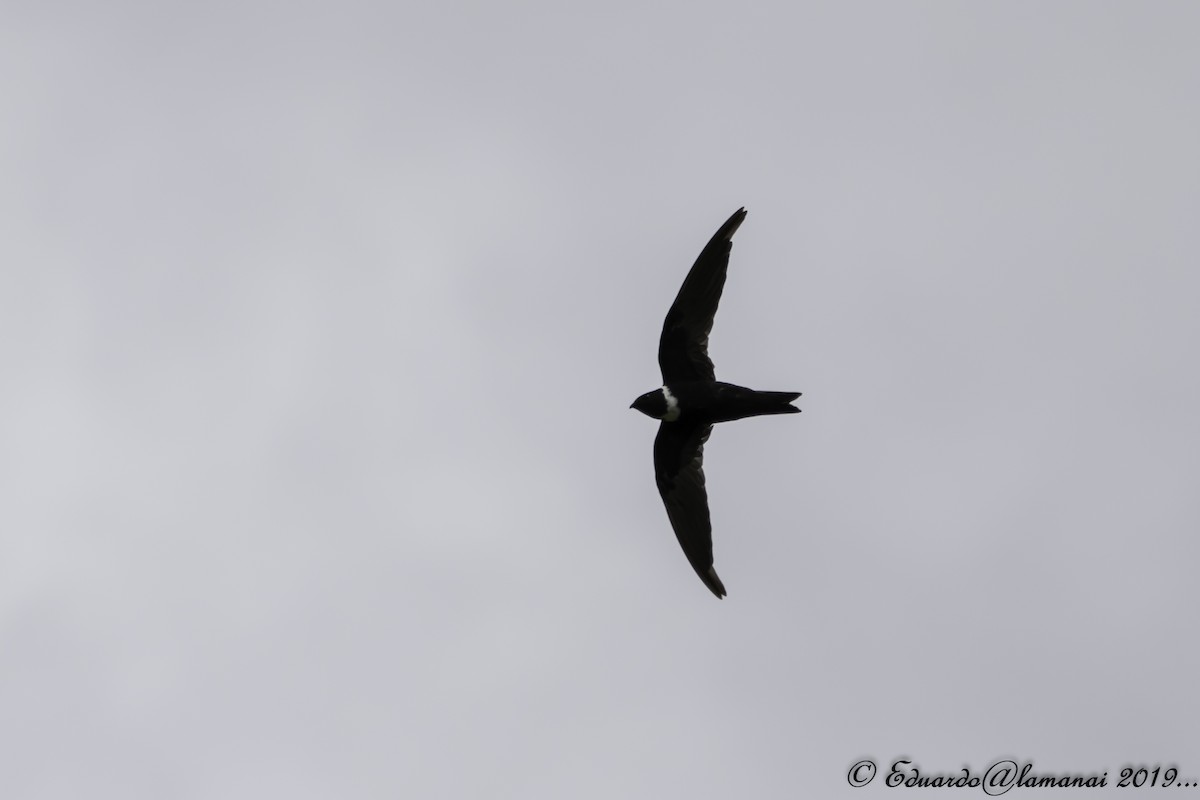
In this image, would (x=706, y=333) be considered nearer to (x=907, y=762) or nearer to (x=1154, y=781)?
(x=907, y=762)

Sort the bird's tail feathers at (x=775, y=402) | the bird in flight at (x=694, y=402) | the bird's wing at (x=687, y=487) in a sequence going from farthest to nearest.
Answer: the bird's wing at (x=687, y=487) < the bird in flight at (x=694, y=402) < the bird's tail feathers at (x=775, y=402)

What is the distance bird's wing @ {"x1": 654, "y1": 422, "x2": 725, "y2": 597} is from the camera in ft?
66.1

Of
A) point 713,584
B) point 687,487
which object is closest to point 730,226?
point 687,487

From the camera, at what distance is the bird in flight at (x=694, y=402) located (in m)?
19.1

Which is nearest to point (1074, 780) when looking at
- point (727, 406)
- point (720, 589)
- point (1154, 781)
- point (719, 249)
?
point (1154, 781)

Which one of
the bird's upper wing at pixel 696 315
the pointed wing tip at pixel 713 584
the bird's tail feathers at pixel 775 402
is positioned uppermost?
the bird's upper wing at pixel 696 315

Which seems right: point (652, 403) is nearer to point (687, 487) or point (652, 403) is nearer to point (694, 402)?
point (694, 402)

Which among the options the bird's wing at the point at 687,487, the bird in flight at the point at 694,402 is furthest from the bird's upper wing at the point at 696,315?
the bird's wing at the point at 687,487

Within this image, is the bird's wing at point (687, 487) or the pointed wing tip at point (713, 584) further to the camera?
the bird's wing at point (687, 487)

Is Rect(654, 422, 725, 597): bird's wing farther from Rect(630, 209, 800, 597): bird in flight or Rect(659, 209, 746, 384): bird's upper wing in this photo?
Rect(659, 209, 746, 384): bird's upper wing

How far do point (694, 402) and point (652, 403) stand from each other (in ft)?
1.96

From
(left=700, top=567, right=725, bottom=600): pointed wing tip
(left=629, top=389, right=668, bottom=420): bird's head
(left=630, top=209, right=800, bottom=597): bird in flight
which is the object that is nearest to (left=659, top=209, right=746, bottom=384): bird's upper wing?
(left=630, top=209, right=800, bottom=597): bird in flight

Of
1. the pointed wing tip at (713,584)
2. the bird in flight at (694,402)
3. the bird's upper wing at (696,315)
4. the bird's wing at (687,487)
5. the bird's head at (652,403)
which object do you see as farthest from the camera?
the bird's wing at (687,487)

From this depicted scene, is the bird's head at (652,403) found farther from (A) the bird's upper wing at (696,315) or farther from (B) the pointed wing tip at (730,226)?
(B) the pointed wing tip at (730,226)
